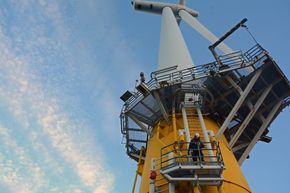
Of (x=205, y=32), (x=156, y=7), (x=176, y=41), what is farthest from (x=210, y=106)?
(x=156, y=7)

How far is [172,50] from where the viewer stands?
847 inches

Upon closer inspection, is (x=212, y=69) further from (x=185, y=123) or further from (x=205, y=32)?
(x=205, y=32)

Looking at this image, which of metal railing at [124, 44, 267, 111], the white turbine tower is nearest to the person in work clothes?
metal railing at [124, 44, 267, 111]

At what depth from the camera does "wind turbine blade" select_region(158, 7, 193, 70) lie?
19.9 metres

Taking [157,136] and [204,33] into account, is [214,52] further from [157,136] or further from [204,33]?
[204,33]

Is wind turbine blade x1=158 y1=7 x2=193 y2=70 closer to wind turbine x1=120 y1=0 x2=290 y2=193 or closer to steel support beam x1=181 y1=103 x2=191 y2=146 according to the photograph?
wind turbine x1=120 y1=0 x2=290 y2=193

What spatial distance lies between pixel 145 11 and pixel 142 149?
84.4 ft

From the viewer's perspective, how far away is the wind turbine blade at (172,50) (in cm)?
1994

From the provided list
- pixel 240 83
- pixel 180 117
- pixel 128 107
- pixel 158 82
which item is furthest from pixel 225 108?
pixel 128 107

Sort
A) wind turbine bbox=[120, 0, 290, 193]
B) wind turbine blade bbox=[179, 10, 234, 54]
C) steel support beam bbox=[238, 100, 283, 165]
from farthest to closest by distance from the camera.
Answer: wind turbine blade bbox=[179, 10, 234, 54] < steel support beam bbox=[238, 100, 283, 165] < wind turbine bbox=[120, 0, 290, 193]

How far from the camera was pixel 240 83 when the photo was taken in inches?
640

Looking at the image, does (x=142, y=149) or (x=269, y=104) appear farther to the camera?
(x=142, y=149)

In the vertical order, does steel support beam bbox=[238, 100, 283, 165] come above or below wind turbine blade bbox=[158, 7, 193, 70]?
below

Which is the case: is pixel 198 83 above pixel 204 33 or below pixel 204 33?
below
